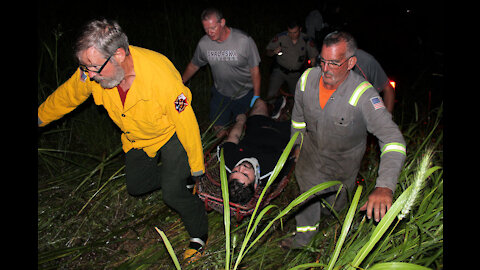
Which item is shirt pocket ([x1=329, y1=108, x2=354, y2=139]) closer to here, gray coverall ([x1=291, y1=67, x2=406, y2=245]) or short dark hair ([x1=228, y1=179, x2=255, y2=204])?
gray coverall ([x1=291, y1=67, x2=406, y2=245])

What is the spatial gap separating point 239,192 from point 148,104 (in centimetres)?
134

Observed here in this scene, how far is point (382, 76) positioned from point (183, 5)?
7609 mm

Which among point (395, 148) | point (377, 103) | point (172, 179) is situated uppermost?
point (377, 103)

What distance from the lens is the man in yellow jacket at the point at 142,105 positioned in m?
1.99

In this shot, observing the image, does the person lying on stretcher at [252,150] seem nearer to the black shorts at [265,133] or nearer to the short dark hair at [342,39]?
the black shorts at [265,133]

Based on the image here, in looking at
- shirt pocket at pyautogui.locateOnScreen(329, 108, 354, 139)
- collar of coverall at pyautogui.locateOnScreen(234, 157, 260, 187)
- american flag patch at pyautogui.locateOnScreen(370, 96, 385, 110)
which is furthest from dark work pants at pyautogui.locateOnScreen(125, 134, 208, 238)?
american flag patch at pyautogui.locateOnScreen(370, 96, 385, 110)

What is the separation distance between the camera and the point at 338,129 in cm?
256

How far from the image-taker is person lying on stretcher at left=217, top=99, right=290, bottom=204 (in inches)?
126

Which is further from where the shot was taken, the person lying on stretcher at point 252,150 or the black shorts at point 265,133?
the black shorts at point 265,133

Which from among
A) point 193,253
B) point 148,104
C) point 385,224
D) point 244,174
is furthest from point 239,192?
point 385,224

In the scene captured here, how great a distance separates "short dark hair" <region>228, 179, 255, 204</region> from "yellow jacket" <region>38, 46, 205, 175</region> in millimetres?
682

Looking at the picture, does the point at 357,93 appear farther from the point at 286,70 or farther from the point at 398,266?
the point at 286,70

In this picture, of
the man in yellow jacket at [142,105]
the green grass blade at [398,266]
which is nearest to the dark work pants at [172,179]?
the man in yellow jacket at [142,105]

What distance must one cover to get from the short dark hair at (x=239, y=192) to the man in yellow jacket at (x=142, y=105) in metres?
0.38
